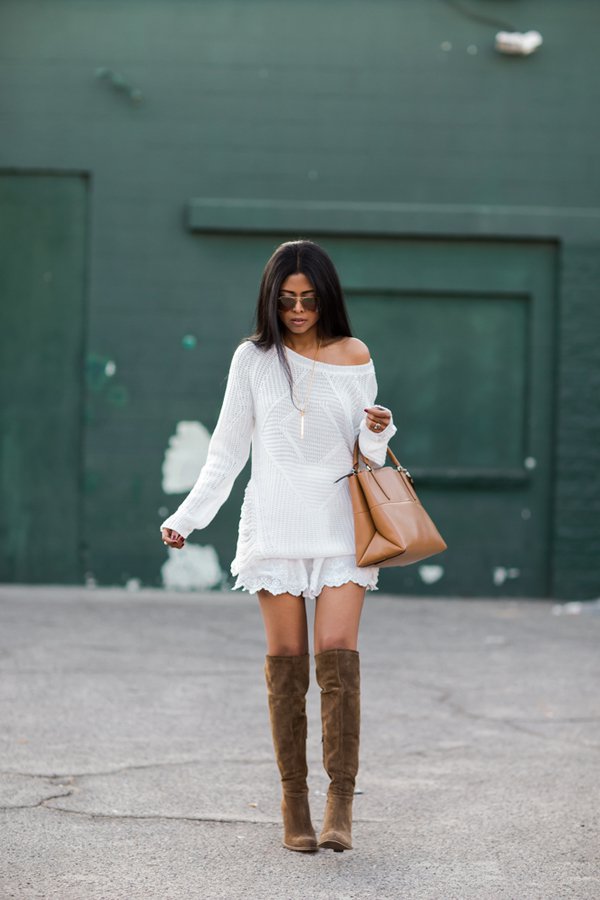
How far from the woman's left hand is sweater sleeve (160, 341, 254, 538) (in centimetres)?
42

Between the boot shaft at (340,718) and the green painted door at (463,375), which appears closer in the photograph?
the boot shaft at (340,718)

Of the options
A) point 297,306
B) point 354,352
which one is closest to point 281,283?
point 297,306

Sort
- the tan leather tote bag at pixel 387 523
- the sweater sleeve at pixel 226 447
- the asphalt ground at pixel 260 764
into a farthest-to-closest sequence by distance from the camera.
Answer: the sweater sleeve at pixel 226 447 → the tan leather tote bag at pixel 387 523 → the asphalt ground at pixel 260 764

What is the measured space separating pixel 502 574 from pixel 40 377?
3859 millimetres

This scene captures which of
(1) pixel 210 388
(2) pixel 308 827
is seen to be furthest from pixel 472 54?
(2) pixel 308 827

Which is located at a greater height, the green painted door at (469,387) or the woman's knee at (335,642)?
the green painted door at (469,387)

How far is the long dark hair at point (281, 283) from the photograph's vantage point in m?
4.53

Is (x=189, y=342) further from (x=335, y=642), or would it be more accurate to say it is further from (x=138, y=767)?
(x=335, y=642)

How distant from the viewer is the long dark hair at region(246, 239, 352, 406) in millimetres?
4527

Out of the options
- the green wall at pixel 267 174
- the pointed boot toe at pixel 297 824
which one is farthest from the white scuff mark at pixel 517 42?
the pointed boot toe at pixel 297 824

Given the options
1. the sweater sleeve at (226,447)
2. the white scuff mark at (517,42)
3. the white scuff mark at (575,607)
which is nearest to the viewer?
the sweater sleeve at (226,447)

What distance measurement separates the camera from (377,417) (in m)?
4.44

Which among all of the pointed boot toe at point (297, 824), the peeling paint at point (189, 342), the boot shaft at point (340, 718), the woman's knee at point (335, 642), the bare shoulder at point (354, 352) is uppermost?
the peeling paint at point (189, 342)

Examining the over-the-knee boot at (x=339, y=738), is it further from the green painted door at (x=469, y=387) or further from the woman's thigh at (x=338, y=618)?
the green painted door at (x=469, y=387)
